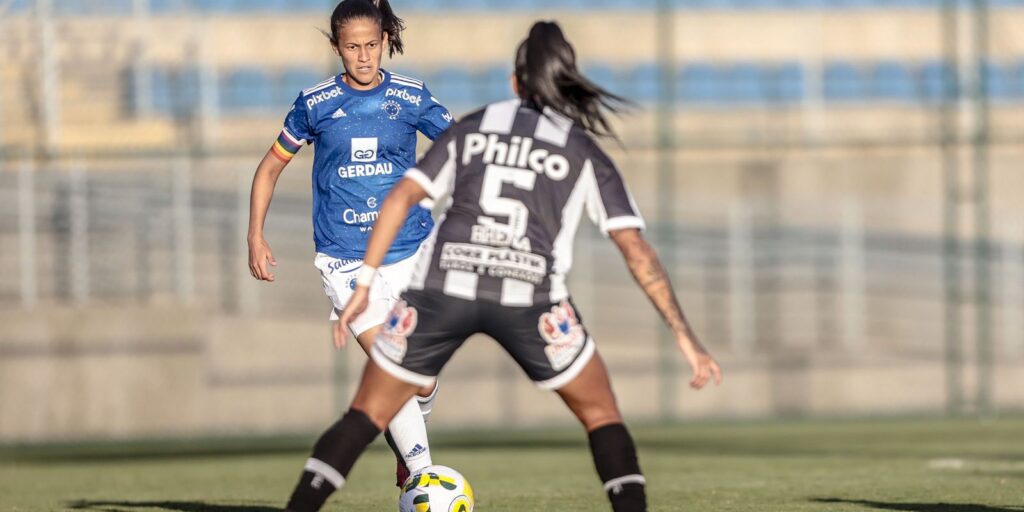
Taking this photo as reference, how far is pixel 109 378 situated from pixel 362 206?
338 inches

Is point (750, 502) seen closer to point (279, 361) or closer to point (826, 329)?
point (279, 361)

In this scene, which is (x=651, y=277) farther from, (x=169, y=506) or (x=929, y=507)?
(x=169, y=506)

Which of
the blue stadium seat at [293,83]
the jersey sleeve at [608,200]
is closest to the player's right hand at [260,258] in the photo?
the jersey sleeve at [608,200]

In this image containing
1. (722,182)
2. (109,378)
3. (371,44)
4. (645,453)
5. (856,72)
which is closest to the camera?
(371,44)

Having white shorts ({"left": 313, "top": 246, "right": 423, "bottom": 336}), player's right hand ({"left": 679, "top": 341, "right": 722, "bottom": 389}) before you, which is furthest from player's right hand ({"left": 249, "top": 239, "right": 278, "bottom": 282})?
player's right hand ({"left": 679, "top": 341, "right": 722, "bottom": 389})

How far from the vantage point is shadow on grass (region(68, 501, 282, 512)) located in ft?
25.4

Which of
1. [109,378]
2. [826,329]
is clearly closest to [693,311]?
[826,329]

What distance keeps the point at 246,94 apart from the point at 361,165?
12.1 metres

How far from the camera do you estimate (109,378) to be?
1480 centimetres

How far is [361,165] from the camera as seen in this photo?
677cm

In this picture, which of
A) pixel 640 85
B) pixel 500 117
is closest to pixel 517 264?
pixel 500 117

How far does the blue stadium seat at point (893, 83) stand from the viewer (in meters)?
20.0

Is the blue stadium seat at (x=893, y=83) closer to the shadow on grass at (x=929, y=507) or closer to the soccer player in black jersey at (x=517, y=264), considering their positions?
the shadow on grass at (x=929, y=507)

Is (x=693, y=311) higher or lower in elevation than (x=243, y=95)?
lower
